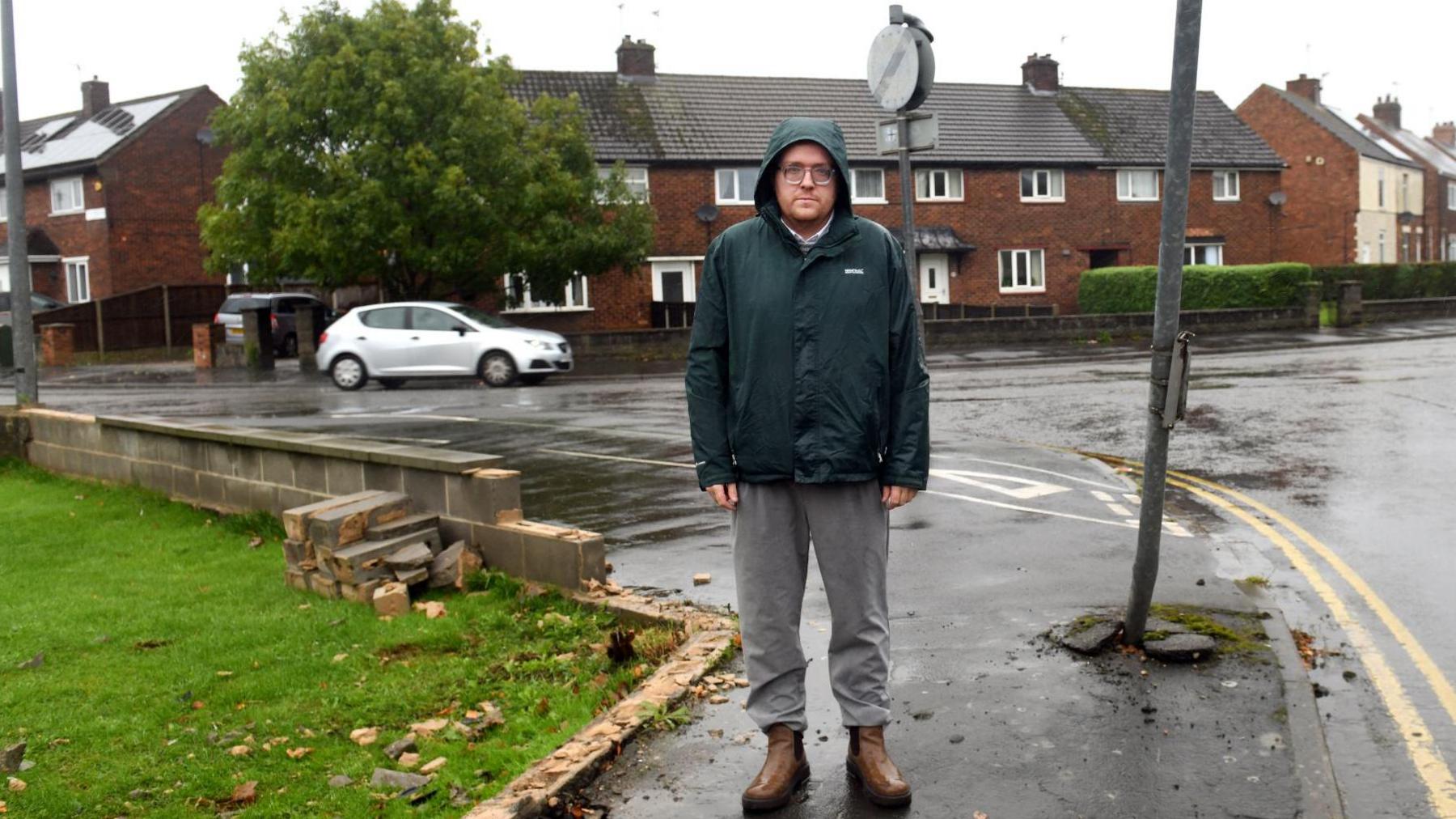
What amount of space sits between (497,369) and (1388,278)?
94.7 ft

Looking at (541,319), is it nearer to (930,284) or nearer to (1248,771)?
(930,284)

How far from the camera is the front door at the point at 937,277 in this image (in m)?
42.3

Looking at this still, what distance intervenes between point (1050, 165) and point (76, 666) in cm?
3979

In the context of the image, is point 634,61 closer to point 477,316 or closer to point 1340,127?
point 477,316

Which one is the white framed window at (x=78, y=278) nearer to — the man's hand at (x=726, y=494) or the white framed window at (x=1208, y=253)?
the white framed window at (x=1208, y=253)

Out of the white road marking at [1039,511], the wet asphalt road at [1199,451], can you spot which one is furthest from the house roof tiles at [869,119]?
the white road marking at [1039,511]

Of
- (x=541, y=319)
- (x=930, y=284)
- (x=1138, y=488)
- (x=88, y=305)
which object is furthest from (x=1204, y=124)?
(x=1138, y=488)

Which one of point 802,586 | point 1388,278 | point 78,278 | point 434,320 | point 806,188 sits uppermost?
point 78,278

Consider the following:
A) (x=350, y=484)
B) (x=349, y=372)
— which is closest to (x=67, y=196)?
(x=349, y=372)

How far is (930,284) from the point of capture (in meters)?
42.6

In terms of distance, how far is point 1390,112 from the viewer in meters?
69.8

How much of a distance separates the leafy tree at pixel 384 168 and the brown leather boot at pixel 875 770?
77.2 ft

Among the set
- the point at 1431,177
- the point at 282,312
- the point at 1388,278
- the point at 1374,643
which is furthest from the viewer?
the point at 1431,177

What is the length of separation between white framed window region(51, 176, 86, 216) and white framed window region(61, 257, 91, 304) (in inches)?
65.3
